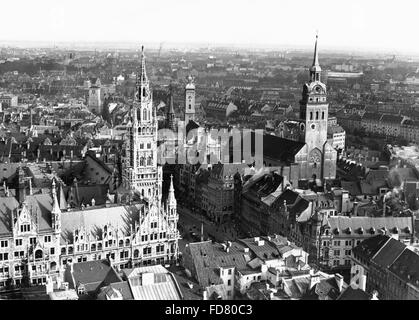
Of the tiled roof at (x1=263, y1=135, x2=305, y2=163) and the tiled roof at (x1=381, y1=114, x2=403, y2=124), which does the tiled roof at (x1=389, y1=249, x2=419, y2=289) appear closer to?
the tiled roof at (x1=263, y1=135, x2=305, y2=163)

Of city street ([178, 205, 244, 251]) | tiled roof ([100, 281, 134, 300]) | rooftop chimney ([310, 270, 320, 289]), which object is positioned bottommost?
city street ([178, 205, 244, 251])

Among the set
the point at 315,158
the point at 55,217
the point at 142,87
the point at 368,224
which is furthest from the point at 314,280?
the point at 315,158

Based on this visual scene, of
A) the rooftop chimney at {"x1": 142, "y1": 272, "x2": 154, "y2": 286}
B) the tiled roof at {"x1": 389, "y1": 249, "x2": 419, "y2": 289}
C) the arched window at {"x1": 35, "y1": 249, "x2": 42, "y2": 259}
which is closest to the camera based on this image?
the rooftop chimney at {"x1": 142, "y1": 272, "x2": 154, "y2": 286}

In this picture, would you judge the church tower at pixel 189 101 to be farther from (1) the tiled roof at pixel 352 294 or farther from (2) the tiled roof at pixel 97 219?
(1) the tiled roof at pixel 352 294

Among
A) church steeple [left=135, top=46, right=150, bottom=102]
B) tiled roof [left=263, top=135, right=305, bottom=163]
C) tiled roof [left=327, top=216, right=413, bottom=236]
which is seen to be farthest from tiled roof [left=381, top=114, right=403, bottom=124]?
church steeple [left=135, top=46, right=150, bottom=102]

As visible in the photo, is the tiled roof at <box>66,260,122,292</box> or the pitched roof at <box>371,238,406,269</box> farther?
the pitched roof at <box>371,238,406,269</box>
